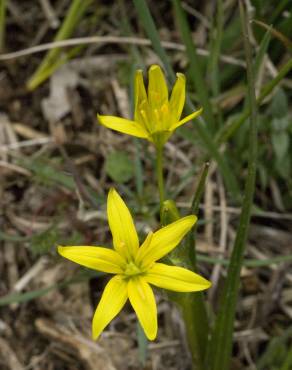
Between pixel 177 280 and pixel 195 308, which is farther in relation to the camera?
pixel 195 308

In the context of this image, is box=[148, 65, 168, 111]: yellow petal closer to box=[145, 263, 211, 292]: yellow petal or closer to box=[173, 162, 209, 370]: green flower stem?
box=[173, 162, 209, 370]: green flower stem

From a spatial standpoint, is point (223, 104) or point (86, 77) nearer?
point (223, 104)

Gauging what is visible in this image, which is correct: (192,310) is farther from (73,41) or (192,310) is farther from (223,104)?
(73,41)

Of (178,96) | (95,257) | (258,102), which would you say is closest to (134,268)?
(95,257)

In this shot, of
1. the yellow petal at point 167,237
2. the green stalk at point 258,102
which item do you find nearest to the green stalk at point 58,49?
the green stalk at point 258,102

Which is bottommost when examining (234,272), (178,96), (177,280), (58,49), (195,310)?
(195,310)

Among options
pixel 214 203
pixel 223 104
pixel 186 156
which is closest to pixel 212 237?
pixel 214 203

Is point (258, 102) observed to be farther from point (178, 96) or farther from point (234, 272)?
point (234, 272)
